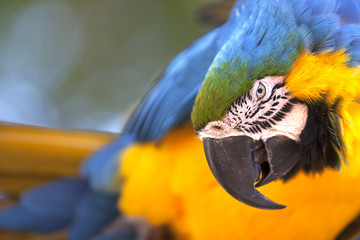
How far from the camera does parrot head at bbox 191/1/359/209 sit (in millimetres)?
931

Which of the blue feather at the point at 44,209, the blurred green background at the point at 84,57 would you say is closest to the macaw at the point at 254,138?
the blue feather at the point at 44,209

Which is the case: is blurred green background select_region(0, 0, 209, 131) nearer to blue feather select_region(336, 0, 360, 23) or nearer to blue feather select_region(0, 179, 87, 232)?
blue feather select_region(0, 179, 87, 232)

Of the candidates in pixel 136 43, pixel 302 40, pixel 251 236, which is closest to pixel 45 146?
pixel 251 236

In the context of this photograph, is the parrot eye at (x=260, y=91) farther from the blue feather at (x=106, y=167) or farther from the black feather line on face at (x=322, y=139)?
the blue feather at (x=106, y=167)

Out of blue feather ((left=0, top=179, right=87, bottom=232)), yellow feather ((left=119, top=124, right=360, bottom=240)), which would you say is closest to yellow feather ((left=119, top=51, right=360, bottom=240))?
yellow feather ((left=119, top=124, right=360, bottom=240))

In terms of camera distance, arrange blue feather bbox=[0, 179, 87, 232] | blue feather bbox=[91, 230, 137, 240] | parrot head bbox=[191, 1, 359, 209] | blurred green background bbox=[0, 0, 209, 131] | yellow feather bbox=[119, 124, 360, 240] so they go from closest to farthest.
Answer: parrot head bbox=[191, 1, 359, 209] < yellow feather bbox=[119, 124, 360, 240] < blue feather bbox=[91, 230, 137, 240] < blue feather bbox=[0, 179, 87, 232] < blurred green background bbox=[0, 0, 209, 131]

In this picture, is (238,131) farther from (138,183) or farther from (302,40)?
(138,183)

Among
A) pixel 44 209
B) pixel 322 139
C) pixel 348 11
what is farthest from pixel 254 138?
pixel 44 209

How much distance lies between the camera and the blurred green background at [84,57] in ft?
12.5

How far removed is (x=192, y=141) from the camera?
146 cm

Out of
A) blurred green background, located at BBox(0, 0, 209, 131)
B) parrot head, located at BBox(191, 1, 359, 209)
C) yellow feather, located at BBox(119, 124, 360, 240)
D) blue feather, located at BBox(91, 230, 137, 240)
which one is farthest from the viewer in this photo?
blurred green background, located at BBox(0, 0, 209, 131)

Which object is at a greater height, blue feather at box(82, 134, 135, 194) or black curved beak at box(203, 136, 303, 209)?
blue feather at box(82, 134, 135, 194)

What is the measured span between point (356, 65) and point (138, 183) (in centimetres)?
91

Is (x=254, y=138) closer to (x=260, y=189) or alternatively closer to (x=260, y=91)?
(x=260, y=91)
